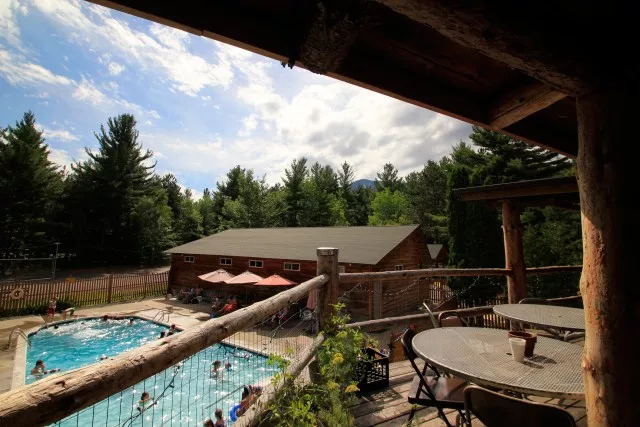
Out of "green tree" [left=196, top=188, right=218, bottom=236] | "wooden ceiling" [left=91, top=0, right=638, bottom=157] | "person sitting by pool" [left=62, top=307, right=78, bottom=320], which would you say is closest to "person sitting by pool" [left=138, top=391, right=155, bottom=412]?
"wooden ceiling" [left=91, top=0, right=638, bottom=157]

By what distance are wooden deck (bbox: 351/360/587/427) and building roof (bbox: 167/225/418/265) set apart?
10.0 m

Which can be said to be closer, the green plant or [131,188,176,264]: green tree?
the green plant

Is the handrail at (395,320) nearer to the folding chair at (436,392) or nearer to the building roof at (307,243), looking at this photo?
the folding chair at (436,392)

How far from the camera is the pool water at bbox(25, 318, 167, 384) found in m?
11.7

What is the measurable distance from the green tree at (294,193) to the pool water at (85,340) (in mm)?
23624

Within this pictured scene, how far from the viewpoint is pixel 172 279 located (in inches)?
814

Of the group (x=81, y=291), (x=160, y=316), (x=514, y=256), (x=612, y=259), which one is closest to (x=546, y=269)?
(x=514, y=256)

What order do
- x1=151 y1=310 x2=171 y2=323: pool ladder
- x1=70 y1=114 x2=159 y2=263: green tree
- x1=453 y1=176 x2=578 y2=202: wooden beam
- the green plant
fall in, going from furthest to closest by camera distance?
x1=70 y1=114 x2=159 y2=263: green tree
x1=151 y1=310 x2=171 y2=323: pool ladder
x1=453 y1=176 x2=578 y2=202: wooden beam
the green plant

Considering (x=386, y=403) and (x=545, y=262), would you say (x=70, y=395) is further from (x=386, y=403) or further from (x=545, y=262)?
(x=545, y=262)

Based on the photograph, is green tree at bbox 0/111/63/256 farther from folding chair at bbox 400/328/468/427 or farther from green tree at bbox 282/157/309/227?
folding chair at bbox 400/328/468/427

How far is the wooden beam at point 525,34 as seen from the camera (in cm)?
134

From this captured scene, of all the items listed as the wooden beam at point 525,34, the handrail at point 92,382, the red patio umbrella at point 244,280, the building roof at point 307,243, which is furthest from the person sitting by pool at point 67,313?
the wooden beam at point 525,34

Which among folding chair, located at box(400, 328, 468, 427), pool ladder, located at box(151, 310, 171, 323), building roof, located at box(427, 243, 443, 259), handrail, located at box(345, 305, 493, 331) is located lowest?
pool ladder, located at box(151, 310, 171, 323)

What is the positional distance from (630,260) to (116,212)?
35978mm
